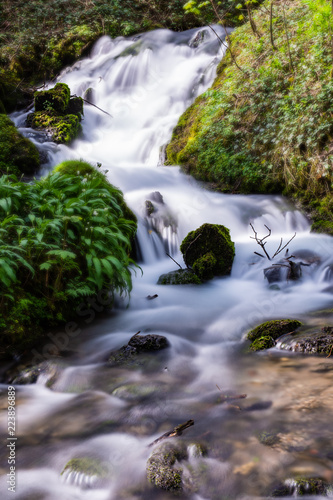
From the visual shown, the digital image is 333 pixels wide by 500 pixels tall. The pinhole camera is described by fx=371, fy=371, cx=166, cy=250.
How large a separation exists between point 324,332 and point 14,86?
13.5 metres

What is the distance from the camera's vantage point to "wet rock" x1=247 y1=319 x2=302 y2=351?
12.1 ft

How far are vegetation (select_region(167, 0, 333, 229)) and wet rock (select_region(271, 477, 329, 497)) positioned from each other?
5.89m

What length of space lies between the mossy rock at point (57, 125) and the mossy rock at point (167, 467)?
9551 millimetres

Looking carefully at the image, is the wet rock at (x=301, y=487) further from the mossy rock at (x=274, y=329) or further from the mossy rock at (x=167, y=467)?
the mossy rock at (x=274, y=329)

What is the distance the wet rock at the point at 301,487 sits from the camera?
1821 mm

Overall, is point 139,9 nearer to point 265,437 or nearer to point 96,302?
point 96,302

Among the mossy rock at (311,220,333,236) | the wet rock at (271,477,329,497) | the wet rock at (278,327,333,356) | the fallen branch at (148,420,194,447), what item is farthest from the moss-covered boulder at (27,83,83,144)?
the wet rock at (271,477,329,497)

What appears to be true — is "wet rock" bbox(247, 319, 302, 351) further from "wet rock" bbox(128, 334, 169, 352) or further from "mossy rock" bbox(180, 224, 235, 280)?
"mossy rock" bbox(180, 224, 235, 280)

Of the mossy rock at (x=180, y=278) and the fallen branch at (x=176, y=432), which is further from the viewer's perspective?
the mossy rock at (x=180, y=278)

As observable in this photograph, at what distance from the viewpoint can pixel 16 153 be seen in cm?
797

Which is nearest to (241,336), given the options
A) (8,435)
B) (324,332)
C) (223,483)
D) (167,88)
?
(324,332)

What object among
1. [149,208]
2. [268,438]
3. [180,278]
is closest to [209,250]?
[180,278]

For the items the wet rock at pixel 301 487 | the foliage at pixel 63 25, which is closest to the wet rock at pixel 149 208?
the wet rock at pixel 301 487

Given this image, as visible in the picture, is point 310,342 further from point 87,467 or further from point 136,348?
point 87,467
